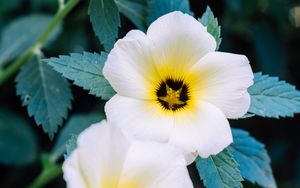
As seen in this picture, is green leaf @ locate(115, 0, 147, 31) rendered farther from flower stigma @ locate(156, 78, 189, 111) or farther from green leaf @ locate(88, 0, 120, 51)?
flower stigma @ locate(156, 78, 189, 111)

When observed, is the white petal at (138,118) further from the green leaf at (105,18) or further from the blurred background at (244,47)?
the blurred background at (244,47)

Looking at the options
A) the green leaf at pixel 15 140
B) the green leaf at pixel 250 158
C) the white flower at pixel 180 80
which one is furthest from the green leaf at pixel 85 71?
the green leaf at pixel 15 140

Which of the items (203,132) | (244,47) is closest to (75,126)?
(203,132)

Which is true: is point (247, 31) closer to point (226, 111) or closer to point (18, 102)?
point (18, 102)

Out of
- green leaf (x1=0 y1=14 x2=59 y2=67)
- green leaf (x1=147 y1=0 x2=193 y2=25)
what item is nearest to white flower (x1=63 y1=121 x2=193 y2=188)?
green leaf (x1=147 y1=0 x2=193 y2=25)

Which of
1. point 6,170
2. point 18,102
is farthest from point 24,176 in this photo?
point 18,102

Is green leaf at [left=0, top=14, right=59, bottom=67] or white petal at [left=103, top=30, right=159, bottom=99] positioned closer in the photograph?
white petal at [left=103, top=30, right=159, bottom=99]
